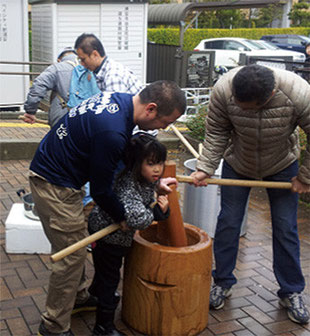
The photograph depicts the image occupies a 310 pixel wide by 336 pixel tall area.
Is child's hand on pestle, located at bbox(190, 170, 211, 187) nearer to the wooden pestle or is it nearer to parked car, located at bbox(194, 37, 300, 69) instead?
the wooden pestle

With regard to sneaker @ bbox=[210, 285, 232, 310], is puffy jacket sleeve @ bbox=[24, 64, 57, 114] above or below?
above

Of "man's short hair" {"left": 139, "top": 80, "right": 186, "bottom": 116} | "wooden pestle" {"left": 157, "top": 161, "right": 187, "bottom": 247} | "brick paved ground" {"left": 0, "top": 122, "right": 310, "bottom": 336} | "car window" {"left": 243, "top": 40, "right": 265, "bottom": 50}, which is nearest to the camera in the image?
"man's short hair" {"left": 139, "top": 80, "right": 186, "bottom": 116}

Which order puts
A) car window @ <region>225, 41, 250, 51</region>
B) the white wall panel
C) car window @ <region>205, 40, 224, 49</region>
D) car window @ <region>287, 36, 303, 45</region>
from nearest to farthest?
the white wall panel
car window @ <region>225, 41, 250, 51</region>
car window @ <region>205, 40, 224, 49</region>
car window @ <region>287, 36, 303, 45</region>

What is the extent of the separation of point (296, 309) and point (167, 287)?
37.8 inches

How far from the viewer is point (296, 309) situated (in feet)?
11.5

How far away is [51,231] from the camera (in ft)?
9.64

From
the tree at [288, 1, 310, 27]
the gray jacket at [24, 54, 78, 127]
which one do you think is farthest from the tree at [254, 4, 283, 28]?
the gray jacket at [24, 54, 78, 127]

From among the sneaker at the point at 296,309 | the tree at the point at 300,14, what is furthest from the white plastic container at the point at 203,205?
the tree at the point at 300,14

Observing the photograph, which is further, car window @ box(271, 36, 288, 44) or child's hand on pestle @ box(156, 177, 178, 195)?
car window @ box(271, 36, 288, 44)

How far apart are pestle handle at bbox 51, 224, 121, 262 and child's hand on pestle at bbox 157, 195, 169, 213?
32cm

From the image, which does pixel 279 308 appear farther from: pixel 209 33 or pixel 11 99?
pixel 209 33

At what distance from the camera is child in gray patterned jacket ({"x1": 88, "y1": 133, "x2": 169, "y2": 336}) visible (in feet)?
9.39

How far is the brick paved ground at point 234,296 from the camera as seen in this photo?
11.0 ft

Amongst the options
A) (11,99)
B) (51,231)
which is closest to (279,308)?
(51,231)
